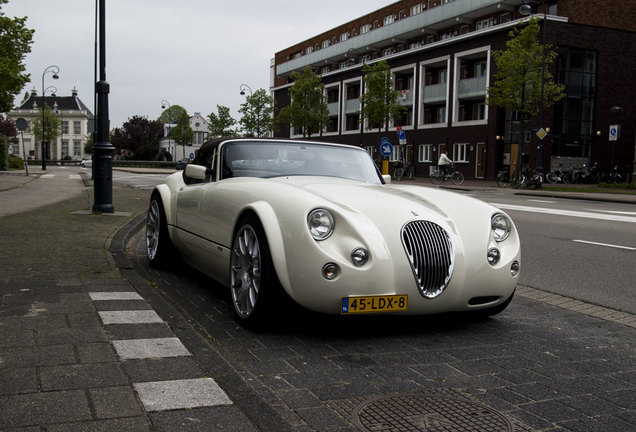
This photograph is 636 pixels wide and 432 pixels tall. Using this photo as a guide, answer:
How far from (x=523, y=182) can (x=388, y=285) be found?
94.7 feet

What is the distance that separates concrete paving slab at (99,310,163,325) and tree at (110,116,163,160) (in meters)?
92.0

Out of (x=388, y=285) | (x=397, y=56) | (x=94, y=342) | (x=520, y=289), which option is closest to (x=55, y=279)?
(x=94, y=342)

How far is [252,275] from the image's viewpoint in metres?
4.32

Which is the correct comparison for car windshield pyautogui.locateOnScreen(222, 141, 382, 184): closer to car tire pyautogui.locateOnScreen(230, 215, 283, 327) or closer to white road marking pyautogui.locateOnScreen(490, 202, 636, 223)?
car tire pyautogui.locateOnScreen(230, 215, 283, 327)

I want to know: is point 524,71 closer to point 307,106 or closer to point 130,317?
point 307,106

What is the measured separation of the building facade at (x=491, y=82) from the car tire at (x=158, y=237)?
28.0 meters

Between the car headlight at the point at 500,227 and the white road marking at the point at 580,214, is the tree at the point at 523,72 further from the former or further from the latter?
the car headlight at the point at 500,227

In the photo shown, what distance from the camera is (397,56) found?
5191cm

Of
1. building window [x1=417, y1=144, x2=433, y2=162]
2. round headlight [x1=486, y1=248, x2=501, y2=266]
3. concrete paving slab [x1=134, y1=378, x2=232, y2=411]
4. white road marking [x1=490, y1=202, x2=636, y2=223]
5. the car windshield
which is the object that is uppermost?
building window [x1=417, y1=144, x2=433, y2=162]

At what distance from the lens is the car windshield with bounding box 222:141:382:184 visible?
5.34 metres

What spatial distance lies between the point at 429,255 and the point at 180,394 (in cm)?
184

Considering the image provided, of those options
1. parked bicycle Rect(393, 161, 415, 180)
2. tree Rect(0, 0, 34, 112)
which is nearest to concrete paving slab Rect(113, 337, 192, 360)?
tree Rect(0, 0, 34, 112)

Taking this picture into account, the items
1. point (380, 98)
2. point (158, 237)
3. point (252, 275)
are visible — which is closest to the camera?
point (252, 275)

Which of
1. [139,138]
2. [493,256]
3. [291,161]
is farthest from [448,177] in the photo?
[139,138]
